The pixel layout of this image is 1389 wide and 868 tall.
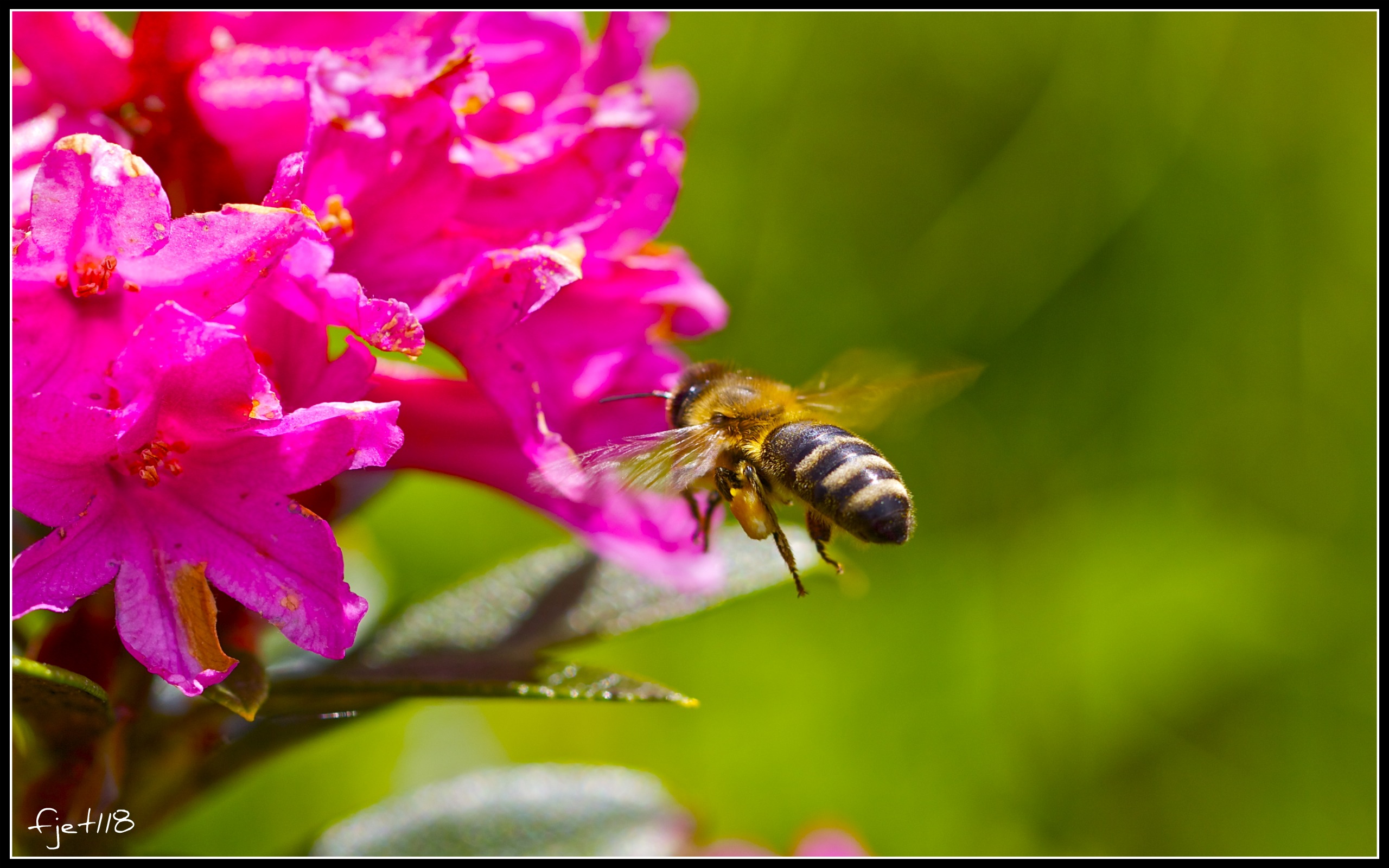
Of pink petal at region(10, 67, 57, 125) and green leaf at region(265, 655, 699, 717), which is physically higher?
pink petal at region(10, 67, 57, 125)

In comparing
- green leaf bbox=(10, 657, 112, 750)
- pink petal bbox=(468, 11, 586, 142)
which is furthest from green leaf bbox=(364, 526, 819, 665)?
pink petal bbox=(468, 11, 586, 142)

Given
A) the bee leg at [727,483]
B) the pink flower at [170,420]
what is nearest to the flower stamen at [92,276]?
the pink flower at [170,420]

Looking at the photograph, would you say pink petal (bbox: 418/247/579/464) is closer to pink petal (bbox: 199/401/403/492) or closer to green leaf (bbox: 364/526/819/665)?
pink petal (bbox: 199/401/403/492)

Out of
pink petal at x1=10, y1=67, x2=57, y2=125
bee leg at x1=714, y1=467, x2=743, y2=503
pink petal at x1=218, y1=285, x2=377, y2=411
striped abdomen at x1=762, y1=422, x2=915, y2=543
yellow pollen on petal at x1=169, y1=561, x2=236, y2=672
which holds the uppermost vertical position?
pink petal at x1=10, y1=67, x2=57, y2=125

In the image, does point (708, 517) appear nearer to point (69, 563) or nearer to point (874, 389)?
point (874, 389)

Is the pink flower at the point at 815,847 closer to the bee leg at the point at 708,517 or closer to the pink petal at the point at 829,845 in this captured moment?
the pink petal at the point at 829,845

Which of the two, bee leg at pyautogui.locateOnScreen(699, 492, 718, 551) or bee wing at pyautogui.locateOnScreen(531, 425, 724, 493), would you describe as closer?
bee wing at pyautogui.locateOnScreen(531, 425, 724, 493)
